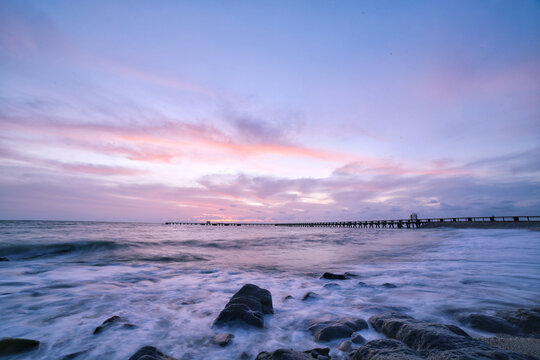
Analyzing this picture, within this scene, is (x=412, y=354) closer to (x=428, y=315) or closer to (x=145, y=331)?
(x=428, y=315)

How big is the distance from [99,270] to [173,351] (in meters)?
6.71

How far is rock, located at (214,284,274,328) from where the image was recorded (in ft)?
11.1

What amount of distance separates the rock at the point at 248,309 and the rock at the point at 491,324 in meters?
2.68

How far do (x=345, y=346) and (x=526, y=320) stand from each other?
236cm

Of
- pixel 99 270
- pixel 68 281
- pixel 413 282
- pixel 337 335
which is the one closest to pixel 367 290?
pixel 413 282

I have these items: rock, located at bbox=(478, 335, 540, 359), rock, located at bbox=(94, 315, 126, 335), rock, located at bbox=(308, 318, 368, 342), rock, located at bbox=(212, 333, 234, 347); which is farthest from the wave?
rock, located at bbox=(478, 335, 540, 359)

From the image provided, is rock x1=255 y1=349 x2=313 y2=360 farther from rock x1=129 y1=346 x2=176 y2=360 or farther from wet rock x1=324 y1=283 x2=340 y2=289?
wet rock x1=324 y1=283 x2=340 y2=289

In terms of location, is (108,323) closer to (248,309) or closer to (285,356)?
(248,309)

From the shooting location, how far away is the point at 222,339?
2.92 m

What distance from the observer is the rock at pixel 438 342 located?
1.93m

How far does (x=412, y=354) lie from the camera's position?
2.04 metres

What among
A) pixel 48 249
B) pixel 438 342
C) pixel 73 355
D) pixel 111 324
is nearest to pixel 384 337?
pixel 438 342

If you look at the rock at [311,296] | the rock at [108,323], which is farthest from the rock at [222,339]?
the rock at [311,296]

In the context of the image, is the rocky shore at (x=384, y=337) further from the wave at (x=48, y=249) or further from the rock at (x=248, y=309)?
the wave at (x=48, y=249)
